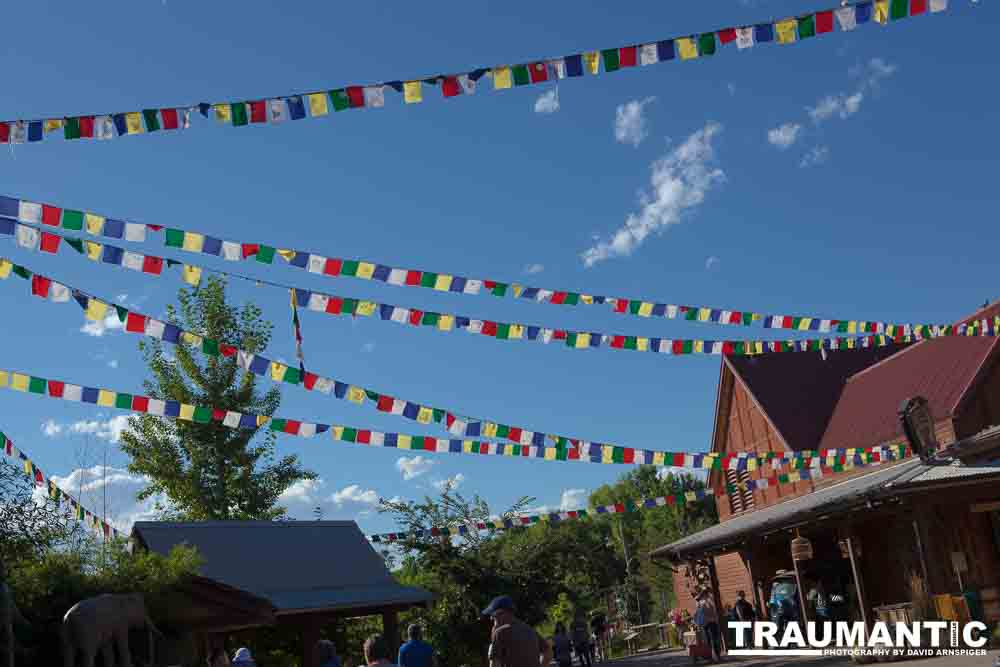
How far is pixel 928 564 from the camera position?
16891 millimetres

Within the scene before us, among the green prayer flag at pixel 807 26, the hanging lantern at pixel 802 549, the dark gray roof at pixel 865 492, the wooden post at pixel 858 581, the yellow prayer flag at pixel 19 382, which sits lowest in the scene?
the wooden post at pixel 858 581

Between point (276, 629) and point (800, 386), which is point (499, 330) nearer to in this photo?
point (276, 629)

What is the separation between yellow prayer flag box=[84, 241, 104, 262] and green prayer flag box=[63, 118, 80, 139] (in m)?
1.51

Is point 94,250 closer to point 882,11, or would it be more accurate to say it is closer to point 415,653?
point 415,653

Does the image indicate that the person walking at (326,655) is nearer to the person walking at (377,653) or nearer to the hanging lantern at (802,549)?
the person walking at (377,653)

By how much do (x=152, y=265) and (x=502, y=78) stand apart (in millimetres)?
3958

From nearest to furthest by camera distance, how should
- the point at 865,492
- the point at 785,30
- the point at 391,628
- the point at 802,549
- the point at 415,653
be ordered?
the point at 785,30 < the point at 415,653 < the point at 865,492 < the point at 802,549 < the point at 391,628

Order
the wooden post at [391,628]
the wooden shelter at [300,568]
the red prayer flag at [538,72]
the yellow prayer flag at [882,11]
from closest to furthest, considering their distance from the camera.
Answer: the yellow prayer flag at [882,11]
the red prayer flag at [538,72]
the wooden shelter at [300,568]
the wooden post at [391,628]

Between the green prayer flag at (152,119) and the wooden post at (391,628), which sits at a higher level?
the green prayer flag at (152,119)

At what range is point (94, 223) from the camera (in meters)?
8.38

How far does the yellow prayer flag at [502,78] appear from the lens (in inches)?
296

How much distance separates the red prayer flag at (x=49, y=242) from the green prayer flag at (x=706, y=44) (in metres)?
5.76

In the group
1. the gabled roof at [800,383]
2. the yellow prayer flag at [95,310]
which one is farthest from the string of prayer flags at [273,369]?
the gabled roof at [800,383]

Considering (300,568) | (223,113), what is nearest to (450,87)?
(223,113)
